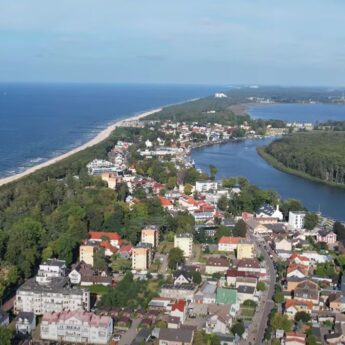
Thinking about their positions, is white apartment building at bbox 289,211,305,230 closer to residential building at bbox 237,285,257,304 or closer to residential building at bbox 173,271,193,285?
residential building at bbox 173,271,193,285

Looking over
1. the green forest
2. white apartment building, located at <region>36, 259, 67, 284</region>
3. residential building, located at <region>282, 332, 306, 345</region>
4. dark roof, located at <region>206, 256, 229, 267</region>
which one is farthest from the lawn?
the green forest

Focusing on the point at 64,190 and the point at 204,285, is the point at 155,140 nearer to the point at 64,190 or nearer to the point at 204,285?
the point at 64,190

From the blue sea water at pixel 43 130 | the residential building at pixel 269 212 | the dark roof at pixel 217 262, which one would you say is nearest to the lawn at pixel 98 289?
the dark roof at pixel 217 262

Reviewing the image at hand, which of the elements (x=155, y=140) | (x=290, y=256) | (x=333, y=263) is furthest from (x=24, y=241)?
(x=155, y=140)

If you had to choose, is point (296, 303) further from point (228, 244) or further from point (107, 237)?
point (107, 237)

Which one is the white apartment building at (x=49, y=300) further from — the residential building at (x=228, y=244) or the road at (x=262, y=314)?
the residential building at (x=228, y=244)

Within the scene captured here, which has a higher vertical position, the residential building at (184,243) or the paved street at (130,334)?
the residential building at (184,243)
